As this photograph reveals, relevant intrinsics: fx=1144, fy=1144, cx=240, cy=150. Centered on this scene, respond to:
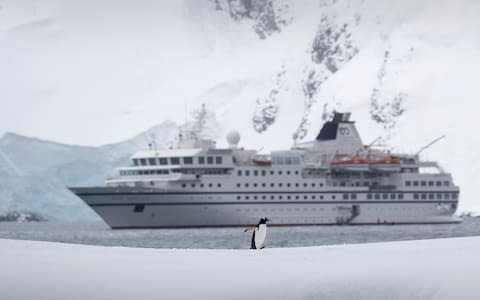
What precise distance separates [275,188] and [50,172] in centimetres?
3968

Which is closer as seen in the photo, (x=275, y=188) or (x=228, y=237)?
(x=228, y=237)

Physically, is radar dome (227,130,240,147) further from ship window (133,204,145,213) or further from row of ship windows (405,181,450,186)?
row of ship windows (405,181,450,186)

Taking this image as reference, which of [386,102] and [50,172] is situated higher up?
[386,102]

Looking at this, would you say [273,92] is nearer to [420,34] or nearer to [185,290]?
[420,34]

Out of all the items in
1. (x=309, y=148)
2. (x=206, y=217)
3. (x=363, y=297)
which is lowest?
(x=363, y=297)

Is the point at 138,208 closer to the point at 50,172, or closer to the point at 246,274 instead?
the point at 50,172

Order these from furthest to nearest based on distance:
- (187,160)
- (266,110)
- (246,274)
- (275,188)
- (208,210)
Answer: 1. (266,110)
2. (275,188)
3. (187,160)
4. (208,210)
5. (246,274)

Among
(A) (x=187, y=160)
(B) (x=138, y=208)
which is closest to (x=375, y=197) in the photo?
(A) (x=187, y=160)

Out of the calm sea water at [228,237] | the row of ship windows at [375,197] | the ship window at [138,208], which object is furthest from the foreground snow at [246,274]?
the row of ship windows at [375,197]

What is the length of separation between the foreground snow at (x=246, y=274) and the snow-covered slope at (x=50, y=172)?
100193 millimetres

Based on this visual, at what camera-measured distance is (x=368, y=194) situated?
85.6m

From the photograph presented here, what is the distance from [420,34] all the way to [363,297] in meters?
156

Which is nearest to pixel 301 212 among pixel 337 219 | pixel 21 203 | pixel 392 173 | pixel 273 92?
pixel 337 219

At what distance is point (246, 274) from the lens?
10523mm
